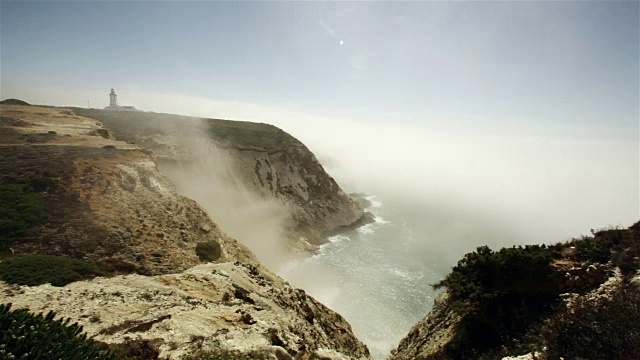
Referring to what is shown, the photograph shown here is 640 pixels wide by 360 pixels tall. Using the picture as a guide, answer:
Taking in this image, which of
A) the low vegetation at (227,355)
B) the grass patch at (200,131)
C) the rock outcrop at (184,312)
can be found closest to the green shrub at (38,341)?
the rock outcrop at (184,312)

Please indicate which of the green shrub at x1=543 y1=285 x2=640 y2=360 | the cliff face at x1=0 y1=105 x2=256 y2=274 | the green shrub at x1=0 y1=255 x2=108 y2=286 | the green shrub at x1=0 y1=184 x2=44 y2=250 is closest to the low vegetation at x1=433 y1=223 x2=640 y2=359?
Answer: the green shrub at x1=543 y1=285 x2=640 y2=360

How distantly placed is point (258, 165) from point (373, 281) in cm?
4427

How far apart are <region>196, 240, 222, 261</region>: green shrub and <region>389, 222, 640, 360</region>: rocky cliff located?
58.9 ft

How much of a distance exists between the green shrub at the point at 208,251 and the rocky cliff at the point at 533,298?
17966 millimetres

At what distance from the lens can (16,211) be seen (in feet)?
72.5

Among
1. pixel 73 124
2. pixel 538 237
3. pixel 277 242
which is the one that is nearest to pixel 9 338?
pixel 277 242

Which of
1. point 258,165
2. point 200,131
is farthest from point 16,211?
point 200,131

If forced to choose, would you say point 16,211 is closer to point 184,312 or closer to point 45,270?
point 45,270

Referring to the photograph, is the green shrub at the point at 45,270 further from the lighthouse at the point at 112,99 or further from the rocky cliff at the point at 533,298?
the lighthouse at the point at 112,99

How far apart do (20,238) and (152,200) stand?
12.1 meters

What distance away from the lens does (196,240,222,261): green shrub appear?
26109 mm

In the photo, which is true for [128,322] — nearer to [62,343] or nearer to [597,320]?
[62,343]

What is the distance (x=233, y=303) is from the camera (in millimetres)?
18688

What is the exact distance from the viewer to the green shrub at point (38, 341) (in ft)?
26.7
